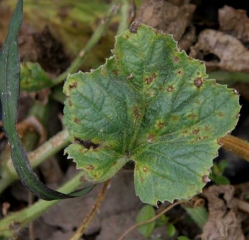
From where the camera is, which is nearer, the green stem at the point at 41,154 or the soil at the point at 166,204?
the soil at the point at 166,204

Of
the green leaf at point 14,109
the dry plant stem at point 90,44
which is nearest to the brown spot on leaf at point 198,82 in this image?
the green leaf at point 14,109

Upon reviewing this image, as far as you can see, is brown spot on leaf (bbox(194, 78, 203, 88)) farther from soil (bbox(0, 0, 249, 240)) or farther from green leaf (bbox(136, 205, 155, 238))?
green leaf (bbox(136, 205, 155, 238))

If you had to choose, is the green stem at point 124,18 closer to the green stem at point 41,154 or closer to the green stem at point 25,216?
the green stem at point 41,154

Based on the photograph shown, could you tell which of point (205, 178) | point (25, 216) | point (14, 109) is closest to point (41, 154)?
point (25, 216)

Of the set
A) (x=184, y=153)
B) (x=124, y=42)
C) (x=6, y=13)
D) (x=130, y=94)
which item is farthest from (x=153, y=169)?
(x=6, y=13)

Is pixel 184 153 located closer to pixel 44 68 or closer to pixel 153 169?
pixel 153 169

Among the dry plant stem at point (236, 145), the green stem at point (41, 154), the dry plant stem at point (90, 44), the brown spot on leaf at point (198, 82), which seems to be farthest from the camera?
the dry plant stem at point (90, 44)

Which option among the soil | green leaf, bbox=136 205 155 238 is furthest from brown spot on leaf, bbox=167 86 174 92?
green leaf, bbox=136 205 155 238
